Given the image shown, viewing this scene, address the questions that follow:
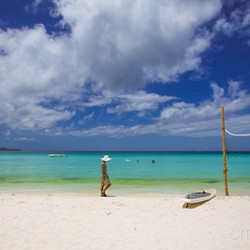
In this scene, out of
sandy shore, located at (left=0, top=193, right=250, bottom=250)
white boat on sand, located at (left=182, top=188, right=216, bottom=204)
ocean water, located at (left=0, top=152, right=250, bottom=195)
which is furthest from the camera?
ocean water, located at (left=0, top=152, right=250, bottom=195)

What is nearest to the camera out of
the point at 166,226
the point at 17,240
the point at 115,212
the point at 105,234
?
the point at 17,240

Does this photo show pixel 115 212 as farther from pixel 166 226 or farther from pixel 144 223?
pixel 166 226

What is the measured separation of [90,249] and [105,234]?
0.95m

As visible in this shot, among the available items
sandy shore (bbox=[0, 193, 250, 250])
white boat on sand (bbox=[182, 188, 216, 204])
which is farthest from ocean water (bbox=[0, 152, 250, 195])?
→ sandy shore (bbox=[0, 193, 250, 250])

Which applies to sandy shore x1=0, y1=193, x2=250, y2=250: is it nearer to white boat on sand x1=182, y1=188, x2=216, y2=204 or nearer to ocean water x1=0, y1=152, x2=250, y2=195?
white boat on sand x1=182, y1=188, x2=216, y2=204

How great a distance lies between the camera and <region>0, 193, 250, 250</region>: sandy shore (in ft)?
17.1

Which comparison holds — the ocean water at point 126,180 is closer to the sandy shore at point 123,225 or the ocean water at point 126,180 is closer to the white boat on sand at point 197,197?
the white boat on sand at point 197,197

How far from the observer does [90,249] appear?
4961 millimetres

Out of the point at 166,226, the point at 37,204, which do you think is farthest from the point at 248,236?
the point at 37,204

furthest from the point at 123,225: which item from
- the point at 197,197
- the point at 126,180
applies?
the point at 126,180

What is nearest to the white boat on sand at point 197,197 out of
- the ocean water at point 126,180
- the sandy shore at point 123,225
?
the sandy shore at point 123,225

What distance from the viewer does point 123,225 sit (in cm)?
670

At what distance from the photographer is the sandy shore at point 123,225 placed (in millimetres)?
5223

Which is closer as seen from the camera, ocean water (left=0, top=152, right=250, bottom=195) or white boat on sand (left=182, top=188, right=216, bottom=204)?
white boat on sand (left=182, top=188, right=216, bottom=204)
